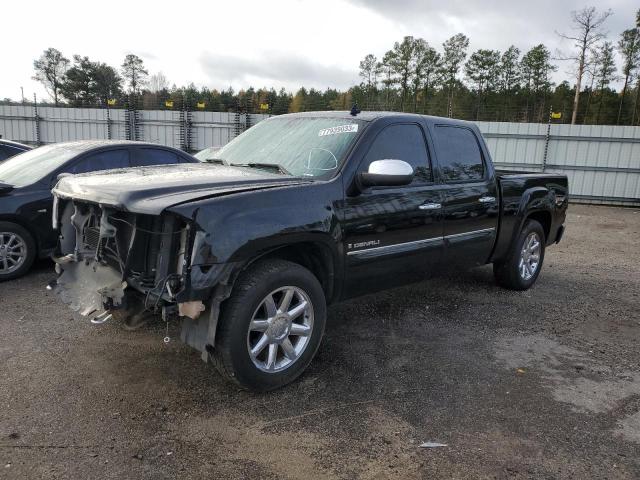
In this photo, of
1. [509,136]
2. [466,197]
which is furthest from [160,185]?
[509,136]

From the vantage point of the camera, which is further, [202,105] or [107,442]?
[202,105]

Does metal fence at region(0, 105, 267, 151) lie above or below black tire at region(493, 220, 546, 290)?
above

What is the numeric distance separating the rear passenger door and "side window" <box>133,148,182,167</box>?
3751mm

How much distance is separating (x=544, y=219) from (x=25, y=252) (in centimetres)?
634

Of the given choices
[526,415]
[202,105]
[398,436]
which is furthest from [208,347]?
[202,105]

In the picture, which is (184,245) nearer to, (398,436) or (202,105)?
(398,436)

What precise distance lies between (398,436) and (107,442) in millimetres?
1678

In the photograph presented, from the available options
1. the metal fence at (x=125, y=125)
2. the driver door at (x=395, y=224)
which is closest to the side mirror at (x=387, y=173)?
the driver door at (x=395, y=224)

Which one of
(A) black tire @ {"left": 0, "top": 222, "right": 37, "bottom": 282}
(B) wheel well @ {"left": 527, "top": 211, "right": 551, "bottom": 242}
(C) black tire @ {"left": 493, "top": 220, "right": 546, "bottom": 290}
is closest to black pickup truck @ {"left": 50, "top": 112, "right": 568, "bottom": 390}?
(C) black tire @ {"left": 493, "top": 220, "right": 546, "bottom": 290}

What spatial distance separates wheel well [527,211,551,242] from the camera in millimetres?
6197

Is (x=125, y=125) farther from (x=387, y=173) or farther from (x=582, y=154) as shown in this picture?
(x=387, y=173)

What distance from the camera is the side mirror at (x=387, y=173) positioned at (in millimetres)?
3623

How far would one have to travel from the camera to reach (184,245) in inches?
114

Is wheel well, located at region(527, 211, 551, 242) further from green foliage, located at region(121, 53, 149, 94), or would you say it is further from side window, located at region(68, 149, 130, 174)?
green foliage, located at region(121, 53, 149, 94)
